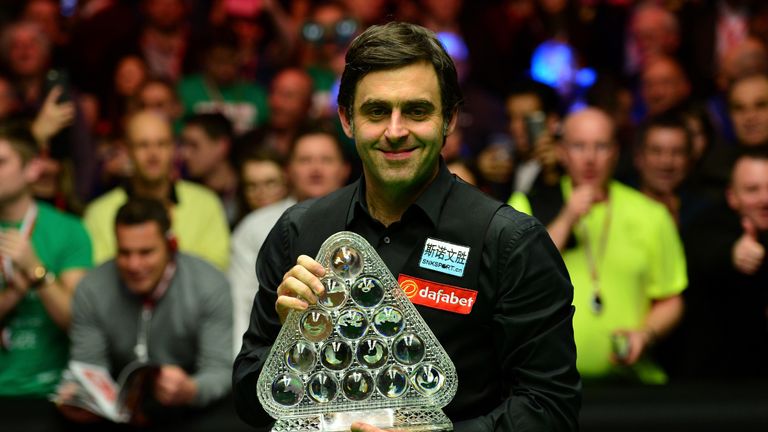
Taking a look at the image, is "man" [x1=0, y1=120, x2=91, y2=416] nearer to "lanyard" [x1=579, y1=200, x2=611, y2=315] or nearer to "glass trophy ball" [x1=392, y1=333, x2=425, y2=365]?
"lanyard" [x1=579, y1=200, x2=611, y2=315]

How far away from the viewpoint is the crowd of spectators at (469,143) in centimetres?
555

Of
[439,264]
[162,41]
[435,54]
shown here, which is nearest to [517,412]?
[439,264]

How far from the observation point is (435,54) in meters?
2.69

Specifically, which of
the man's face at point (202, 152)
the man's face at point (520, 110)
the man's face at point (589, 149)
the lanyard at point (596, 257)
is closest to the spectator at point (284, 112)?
the man's face at point (202, 152)

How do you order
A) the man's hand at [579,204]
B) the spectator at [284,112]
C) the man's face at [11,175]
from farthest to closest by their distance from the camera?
the spectator at [284,112], the man's face at [11,175], the man's hand at [579,204]

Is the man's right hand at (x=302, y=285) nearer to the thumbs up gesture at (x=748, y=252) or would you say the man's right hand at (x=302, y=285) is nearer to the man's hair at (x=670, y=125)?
the thumbs up gesture at (x=748, y=252)

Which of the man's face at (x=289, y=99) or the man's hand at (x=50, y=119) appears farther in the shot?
the man's face at (x=289, y=99)

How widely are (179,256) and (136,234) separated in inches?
11.3

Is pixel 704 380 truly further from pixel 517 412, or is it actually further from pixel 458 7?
pixel 458 7

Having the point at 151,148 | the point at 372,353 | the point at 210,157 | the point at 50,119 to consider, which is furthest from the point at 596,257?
the point at 50,119

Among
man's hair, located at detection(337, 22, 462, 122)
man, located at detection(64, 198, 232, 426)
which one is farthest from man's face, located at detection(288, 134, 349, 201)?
man's hair, located at detection(337, 22, 462, 122)

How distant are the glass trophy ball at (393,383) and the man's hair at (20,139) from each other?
369cm

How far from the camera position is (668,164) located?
6426mm

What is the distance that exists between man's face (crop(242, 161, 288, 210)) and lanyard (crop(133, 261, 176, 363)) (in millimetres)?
1101
